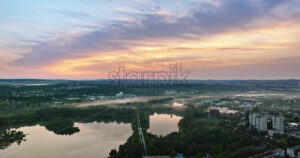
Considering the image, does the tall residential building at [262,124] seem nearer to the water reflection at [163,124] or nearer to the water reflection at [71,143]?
the water reflection at [163,124]

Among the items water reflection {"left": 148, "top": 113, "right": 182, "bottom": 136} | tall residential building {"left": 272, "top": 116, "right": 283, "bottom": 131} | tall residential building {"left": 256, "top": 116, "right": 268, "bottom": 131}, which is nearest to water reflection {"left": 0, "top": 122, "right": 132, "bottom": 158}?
water reflection {"left": 148, "top": 113, "right": 182, "bottom": 136}

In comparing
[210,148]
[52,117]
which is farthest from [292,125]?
[52,117]

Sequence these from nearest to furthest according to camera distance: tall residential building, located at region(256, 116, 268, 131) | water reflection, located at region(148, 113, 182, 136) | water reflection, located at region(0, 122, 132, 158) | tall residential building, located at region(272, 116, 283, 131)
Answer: water reflection, located at region(0, 122, 132, 158) → tall residential building, located at region(272, 116, 283, 131) → tall residential building, located at region(256, 116, 268, 131) → water reflection, located at region(148, 113, 182, 136)

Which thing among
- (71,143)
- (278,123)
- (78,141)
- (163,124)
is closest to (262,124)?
(278,123)

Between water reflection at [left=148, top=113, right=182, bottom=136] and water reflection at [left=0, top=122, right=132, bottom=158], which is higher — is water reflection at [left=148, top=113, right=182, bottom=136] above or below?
above

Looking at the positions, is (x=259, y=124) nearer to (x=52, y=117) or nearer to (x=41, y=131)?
(x=41, y=131)

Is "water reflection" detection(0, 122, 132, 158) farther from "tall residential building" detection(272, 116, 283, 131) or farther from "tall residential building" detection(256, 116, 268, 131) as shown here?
"tall residential building" detection(272, 116, 283, 131)

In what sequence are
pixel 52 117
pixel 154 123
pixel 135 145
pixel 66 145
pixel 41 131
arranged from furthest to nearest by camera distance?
pixel 52 117, pixel 154 123, pixel 41 131, pixel 66 145, pixel 135 145
